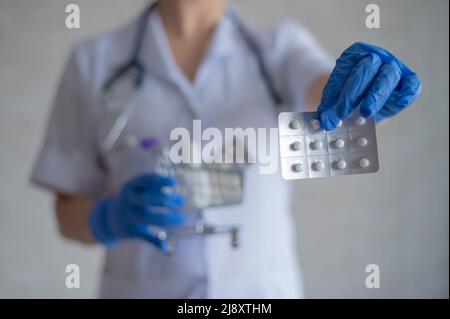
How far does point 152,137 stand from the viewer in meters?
0.67

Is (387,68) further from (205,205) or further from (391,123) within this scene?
(391,123)

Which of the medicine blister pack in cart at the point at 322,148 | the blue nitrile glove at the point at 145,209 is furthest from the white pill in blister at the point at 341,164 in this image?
the blue nitrile glove at the point at 145,209

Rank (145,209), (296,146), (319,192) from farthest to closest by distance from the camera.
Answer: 1. (319,192)
2. (145,209)
3. (296,146)

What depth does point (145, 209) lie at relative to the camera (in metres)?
0.61

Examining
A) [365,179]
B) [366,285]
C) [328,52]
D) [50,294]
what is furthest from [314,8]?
[50,294]

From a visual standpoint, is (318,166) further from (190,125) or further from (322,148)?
(190,125)

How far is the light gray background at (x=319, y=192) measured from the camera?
1.01 metres

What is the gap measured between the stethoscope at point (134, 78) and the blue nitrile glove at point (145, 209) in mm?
109

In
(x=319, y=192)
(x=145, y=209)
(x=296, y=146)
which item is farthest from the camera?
(x=319, y=192)

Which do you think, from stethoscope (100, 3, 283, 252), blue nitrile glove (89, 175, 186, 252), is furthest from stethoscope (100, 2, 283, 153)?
blue nitrile glove (89, 175, 186, 252)

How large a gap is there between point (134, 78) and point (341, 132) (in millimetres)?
434

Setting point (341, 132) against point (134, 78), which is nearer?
point (341, 132)

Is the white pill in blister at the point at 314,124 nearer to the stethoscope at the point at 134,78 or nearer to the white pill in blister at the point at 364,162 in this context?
the white pill in blister at the point at 364,162

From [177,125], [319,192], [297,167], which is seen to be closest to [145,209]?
Result: [177,125]
